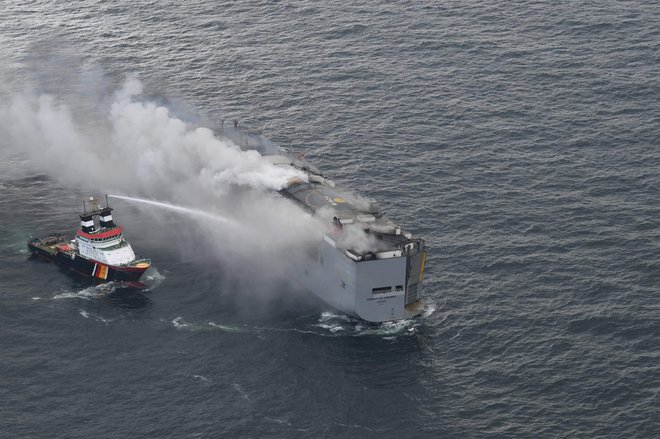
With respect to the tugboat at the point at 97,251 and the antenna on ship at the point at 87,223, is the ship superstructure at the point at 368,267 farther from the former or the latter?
the antenna on ship at the point at 87,223

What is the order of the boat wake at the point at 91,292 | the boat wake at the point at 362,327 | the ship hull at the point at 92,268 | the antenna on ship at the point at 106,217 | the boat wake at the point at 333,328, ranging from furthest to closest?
the antenna on ship at the point at 106,217 < the ship hull at the point at 92,268 < the boat wake at the point at 91,292 < the boat wake at the point at 362,327 < the boat wake at the point at 333,328

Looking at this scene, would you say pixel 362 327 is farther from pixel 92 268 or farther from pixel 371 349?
pixel 92 268

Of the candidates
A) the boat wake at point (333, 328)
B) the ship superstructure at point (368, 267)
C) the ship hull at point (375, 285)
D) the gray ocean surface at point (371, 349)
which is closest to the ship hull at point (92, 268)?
the gray ocean surface at point (371, 349)

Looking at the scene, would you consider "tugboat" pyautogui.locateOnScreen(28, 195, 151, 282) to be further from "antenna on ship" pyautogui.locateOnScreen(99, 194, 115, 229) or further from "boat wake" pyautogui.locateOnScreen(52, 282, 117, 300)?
"boat wake" pyautogui.locateOnScreen(52, 282, 117, 300)

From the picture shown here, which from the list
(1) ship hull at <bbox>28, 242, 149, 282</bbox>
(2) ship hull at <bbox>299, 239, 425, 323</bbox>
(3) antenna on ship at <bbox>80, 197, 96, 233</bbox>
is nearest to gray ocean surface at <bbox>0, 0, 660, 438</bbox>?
(1) ship hull at <bbox>28, 242, 149, 282</bbox>

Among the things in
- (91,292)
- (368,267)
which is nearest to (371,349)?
(368,267)
